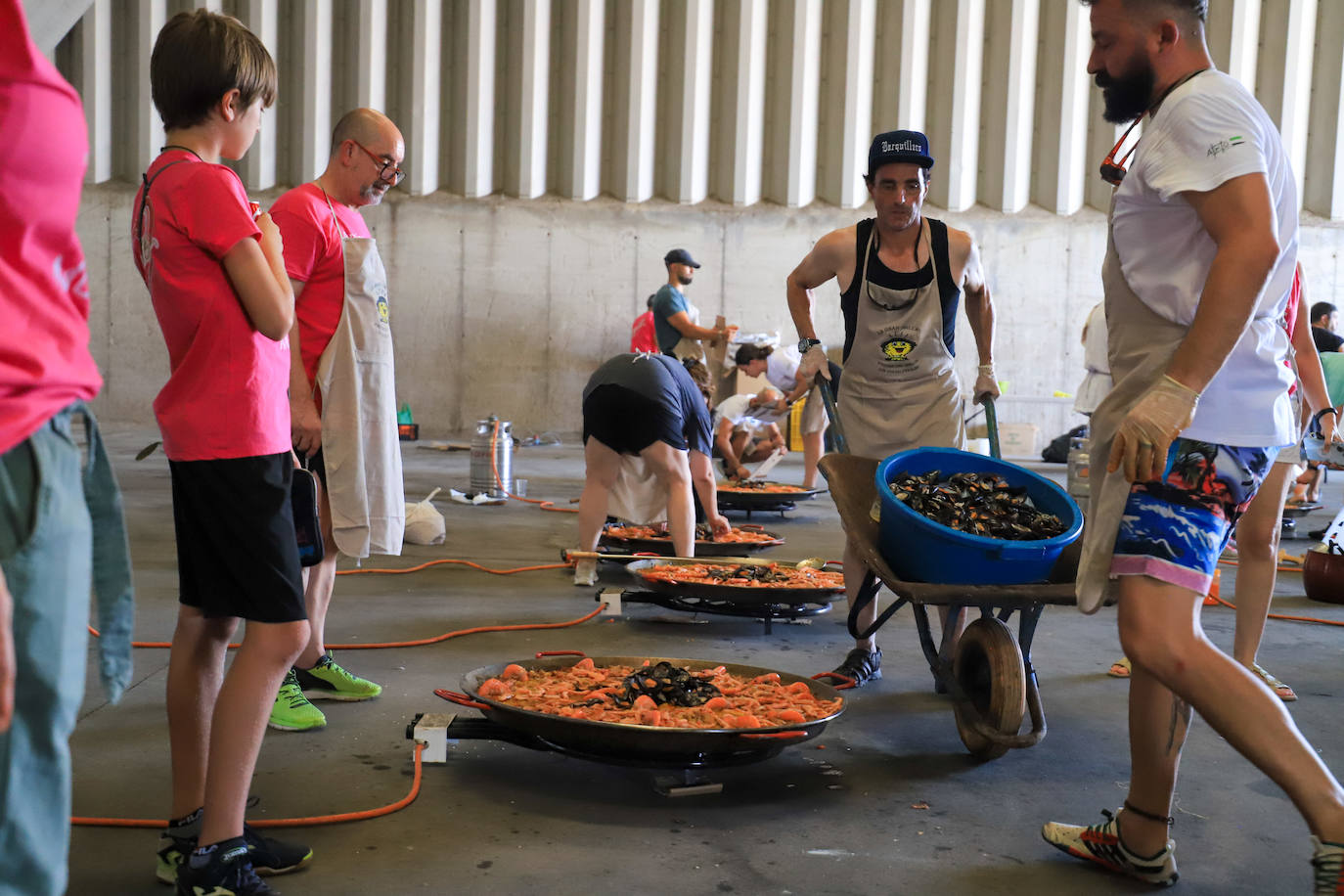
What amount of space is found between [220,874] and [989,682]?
2023 mm

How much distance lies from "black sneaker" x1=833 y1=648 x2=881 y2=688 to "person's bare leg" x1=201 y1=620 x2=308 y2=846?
2270 mm

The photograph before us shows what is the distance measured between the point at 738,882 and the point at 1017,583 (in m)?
1.27

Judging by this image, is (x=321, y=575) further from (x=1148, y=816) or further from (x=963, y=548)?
(x=1148, y=816)

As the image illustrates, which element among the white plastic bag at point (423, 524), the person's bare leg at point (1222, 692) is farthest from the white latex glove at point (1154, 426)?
the white plastic bag at point (423, 524)

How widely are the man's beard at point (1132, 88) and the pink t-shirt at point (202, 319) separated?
1.62 m

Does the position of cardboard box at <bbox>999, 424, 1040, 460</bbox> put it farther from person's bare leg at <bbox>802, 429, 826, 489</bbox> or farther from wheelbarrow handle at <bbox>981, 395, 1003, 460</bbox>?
wheelbarrow handle at <bbox>981, 395, 1003, 460</bbox>

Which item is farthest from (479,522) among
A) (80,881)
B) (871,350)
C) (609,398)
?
(80,881)

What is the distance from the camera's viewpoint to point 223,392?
85.6 inches

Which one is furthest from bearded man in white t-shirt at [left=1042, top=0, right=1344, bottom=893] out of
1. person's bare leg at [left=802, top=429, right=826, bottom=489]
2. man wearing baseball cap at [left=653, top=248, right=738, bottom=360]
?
person's bare leg at [left=802, top=429, right=826, bottom=489]

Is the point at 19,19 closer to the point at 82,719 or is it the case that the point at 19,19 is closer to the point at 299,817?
the point at 299,817

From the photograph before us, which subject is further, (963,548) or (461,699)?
(963,548)

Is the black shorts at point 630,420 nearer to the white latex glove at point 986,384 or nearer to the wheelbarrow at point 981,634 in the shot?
the white latex glove at point 986,384

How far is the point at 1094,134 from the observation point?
1498cm

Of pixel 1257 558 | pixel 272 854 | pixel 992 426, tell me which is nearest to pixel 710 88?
pixel 992 426
